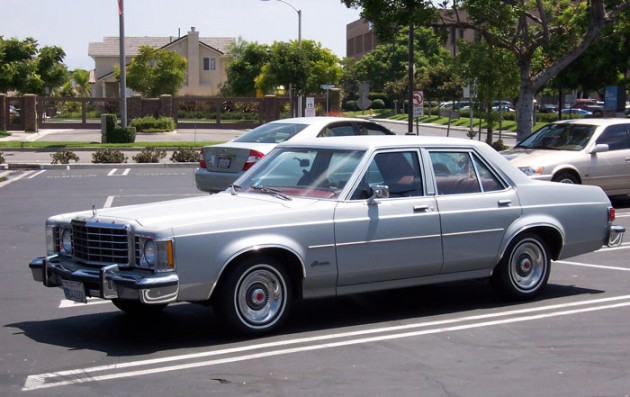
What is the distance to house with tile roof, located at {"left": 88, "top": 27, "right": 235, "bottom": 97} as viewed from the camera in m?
86.9

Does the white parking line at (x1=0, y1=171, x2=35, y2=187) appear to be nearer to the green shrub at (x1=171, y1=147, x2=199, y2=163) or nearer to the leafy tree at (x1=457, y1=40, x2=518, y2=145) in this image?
the green shrub at (x1=171, y1=147, x2=199, y2=163)

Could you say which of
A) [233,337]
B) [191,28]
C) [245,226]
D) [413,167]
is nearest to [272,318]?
[233,337]

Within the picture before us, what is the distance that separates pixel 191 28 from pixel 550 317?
82.8 metres

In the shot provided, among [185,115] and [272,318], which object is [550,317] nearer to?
[272,318]

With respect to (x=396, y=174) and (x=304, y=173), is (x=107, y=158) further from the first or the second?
(x=396, y=174)

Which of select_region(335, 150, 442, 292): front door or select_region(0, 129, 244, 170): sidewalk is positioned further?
select_region(0, 129, 244, 170): sidewalk

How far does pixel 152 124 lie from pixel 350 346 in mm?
47347

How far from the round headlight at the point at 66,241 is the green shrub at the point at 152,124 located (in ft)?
149

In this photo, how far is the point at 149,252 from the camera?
6867mm

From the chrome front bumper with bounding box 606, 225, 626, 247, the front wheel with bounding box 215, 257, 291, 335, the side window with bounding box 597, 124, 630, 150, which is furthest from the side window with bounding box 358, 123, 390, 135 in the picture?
the front wheel with bounding box 215, 257, 291, 335

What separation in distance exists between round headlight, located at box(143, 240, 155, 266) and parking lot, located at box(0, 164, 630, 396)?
72 centimetres

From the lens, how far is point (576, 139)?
54.2 feet

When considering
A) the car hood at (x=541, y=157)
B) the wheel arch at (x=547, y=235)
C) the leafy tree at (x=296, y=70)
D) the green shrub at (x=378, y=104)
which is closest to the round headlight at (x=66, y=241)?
the wheel arch at (x=547, y=235)

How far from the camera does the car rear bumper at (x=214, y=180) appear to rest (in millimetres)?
14672
